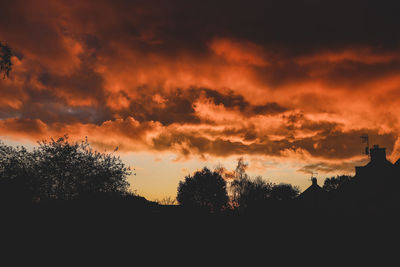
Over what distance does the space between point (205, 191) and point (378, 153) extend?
162 ft

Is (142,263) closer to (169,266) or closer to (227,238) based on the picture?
(169,266)

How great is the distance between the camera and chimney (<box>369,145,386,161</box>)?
34.2 meters

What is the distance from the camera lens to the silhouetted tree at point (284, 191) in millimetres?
92412

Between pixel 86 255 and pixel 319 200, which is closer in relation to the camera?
pixel 86 255

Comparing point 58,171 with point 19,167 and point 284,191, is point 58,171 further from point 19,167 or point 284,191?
point 284,191

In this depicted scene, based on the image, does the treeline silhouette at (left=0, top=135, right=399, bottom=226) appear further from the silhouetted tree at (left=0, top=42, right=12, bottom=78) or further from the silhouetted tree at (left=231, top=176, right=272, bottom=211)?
the silhouetted tree at (left=0, top=42, right=12, bottom=78)

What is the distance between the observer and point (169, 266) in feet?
48.7

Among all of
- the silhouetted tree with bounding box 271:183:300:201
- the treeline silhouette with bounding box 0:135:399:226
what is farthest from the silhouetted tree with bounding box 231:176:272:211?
the silhouetted tree with bounding box 271:183:300:201

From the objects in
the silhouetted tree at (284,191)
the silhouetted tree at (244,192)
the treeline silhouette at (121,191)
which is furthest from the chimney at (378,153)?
the silhouetted tree at (284,191)

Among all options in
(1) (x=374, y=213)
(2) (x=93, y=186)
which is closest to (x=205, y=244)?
(1) (x=374, y=213)

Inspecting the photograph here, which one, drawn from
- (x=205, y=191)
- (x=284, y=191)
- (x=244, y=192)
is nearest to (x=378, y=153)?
(x=244, y=192)

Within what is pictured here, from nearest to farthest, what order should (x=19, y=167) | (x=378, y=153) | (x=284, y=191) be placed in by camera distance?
(x=378, y=153) → (x=19, y=167) → (x=284, y=191)

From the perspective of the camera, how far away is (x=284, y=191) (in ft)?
319

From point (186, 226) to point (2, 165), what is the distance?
4079 cm
